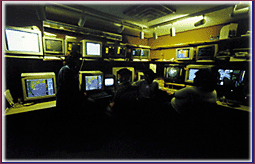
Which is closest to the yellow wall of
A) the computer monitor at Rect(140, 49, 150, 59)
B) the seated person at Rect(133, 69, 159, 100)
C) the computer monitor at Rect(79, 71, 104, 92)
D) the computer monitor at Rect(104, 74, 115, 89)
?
the computer monitor at Rect(140, 49, 150, 59)

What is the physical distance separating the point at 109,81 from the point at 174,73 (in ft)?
7.06

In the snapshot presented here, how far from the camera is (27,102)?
220cm

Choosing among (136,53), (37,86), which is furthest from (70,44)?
(136,53)

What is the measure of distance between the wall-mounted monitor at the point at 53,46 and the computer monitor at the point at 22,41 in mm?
126

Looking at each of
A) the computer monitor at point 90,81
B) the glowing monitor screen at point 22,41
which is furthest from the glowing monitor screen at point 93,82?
the glowing monitor screen at point 22,41

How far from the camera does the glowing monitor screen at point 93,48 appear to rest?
2805 millimetres

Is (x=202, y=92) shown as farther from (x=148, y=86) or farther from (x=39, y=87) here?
(x=39, y=87)

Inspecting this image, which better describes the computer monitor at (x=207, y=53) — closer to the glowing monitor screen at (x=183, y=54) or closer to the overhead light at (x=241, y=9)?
the glowing monitor screen at (x=183, y=54)

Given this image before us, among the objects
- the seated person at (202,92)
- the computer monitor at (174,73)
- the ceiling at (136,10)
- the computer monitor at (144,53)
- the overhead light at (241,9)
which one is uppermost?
the ceiling at (136,10)

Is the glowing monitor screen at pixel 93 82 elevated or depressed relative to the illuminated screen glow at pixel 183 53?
depressed

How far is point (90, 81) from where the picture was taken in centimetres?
285

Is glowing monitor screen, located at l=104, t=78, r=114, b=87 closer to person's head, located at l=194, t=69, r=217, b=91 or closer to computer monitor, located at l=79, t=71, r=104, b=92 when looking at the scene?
computer monitor, located at l=79, t=71, r=104, b=92

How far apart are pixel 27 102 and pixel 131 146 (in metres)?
2.32

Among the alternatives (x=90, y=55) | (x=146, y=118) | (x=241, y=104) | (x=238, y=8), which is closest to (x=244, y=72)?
(x=241, y=104)
